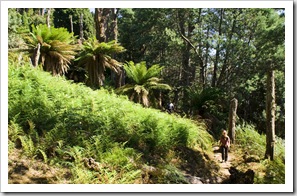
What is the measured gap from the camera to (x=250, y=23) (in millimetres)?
11859

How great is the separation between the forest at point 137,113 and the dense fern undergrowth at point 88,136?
2 cm

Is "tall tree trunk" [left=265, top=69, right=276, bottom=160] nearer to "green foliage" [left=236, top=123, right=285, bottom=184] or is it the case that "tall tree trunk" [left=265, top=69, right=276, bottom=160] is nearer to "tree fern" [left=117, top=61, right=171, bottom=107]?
"green foliage" [left=236, top=123, right=285, bottom=184]

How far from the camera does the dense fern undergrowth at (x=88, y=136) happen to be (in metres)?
3.91

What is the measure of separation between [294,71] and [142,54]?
11.8 metres

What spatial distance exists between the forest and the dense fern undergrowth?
17 millimetres

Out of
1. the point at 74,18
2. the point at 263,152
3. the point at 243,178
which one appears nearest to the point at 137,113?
the point at 243,178

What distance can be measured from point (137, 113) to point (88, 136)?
1.72 metres

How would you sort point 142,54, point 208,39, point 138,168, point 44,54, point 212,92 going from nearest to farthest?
1. point 138,168
2. point 44,54
3. point 212,92
4. point 208,39
5. point 142,54

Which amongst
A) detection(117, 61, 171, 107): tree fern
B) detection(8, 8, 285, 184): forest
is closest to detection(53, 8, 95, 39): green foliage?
detection(8, 8, 285, 184): forest

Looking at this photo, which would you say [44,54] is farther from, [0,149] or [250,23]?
[250,23]

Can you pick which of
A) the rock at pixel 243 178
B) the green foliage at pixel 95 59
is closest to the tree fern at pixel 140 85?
the green foliage at pixel 95 59

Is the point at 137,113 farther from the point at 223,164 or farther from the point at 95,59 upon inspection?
the point at 95,59

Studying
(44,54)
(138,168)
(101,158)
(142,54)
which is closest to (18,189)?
(101,158)

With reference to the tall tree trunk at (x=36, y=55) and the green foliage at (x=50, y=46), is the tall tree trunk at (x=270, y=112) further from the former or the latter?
the tall tree trunk at (x=36, y=55)
